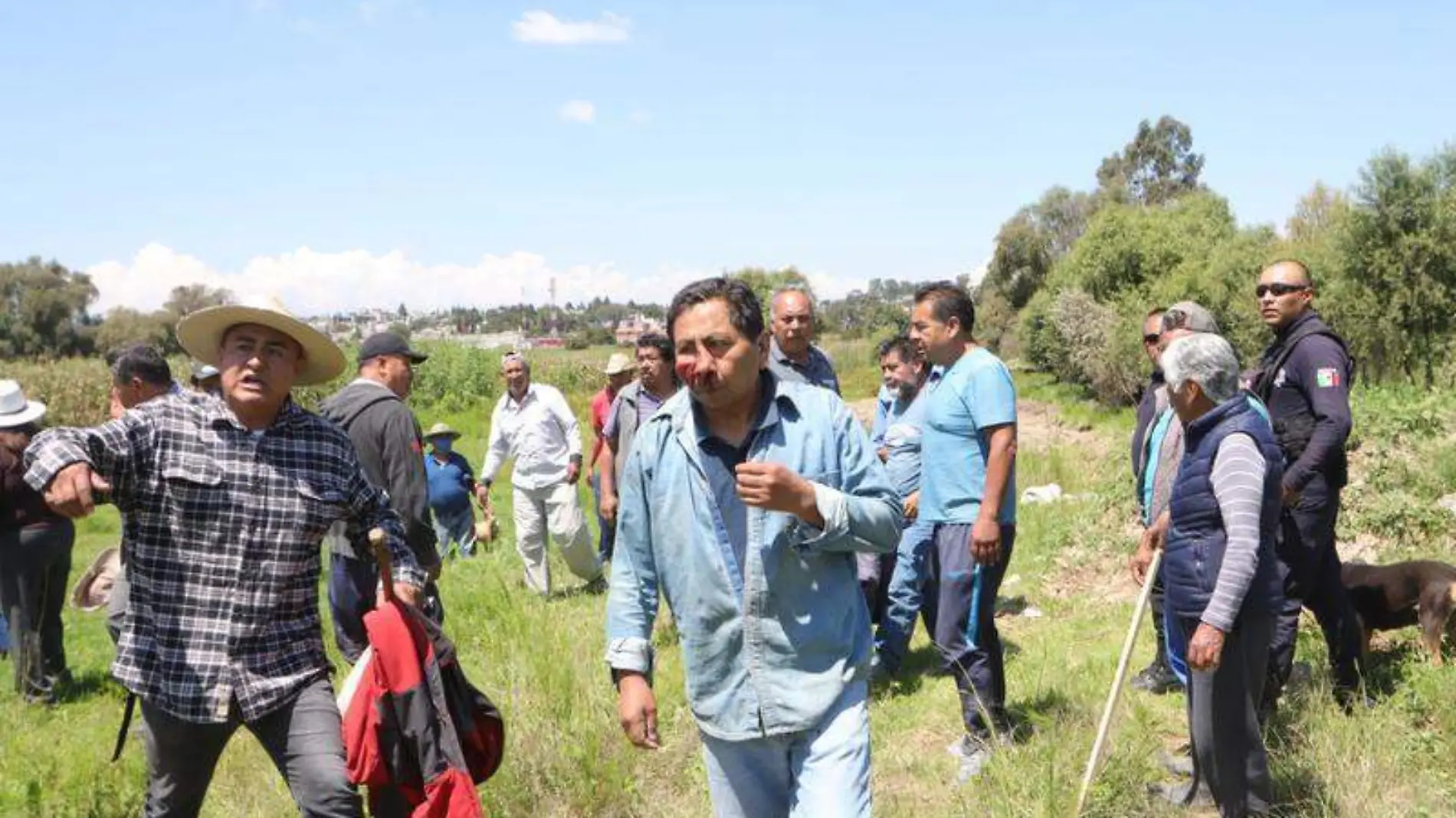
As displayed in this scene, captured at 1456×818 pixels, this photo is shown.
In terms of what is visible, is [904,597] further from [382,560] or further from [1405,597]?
[382,560]

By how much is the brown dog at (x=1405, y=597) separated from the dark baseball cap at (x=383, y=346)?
4.43 m

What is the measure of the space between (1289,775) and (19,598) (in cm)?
714

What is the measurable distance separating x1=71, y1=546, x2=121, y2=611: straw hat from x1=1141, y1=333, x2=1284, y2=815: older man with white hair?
7425mm

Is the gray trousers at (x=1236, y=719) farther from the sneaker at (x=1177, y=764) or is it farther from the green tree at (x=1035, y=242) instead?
the green tree at (x=1035, y=242)

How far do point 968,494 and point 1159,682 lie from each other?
1730mm

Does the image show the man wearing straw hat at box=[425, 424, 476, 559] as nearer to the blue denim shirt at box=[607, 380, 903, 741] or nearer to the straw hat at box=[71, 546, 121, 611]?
the straw hat at box=[71, 546, 121, 611]

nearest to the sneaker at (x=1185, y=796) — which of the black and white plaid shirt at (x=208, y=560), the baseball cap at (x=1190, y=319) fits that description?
the baseball cap at (x=1190, y=319)

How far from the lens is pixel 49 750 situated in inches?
196

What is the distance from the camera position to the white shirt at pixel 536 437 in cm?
855

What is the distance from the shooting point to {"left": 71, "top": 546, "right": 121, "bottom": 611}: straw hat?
792cm

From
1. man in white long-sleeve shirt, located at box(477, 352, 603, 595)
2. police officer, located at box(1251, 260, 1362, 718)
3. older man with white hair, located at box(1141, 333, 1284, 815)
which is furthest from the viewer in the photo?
man in white long-sleeve shirt, located at box(477, 352, 603, 595)

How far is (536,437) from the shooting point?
855cm

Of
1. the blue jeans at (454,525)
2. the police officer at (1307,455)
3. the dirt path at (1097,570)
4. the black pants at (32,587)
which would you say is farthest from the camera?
the blue jeans at (454,525)

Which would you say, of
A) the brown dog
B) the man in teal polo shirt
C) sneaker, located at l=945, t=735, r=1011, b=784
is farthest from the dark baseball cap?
the brown dog
